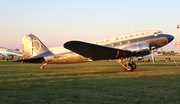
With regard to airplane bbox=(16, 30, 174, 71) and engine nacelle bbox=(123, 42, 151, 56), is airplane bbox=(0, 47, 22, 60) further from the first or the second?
Result: engine nacelle bbox=(123, 42, 151, 56)

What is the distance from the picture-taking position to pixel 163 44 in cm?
2091

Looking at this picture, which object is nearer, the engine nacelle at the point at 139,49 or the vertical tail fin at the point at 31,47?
the engine nacelle at the point at 139,49

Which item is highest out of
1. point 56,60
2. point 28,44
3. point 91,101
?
point 28,44

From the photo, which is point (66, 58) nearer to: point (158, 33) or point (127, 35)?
point (127, 35)

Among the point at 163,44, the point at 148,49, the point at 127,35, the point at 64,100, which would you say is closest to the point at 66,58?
the point at 127,35

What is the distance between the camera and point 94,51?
19531 mm

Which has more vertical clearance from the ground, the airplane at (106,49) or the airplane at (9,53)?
the airplane at (9,53)

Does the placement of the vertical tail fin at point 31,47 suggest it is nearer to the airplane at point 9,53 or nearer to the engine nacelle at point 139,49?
the engine nacelle at point 139,49

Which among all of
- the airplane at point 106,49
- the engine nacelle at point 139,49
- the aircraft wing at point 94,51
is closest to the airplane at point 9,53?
the airplane at point 106,49

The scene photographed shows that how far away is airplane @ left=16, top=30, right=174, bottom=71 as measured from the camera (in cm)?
1928

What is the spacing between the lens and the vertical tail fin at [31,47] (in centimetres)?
2355

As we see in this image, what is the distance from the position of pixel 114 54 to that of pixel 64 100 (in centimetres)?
1341

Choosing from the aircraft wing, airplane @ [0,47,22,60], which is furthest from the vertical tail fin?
airplane @ [0,47,22,60]

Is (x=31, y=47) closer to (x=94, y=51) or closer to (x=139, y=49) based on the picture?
(x=94, y=51)
